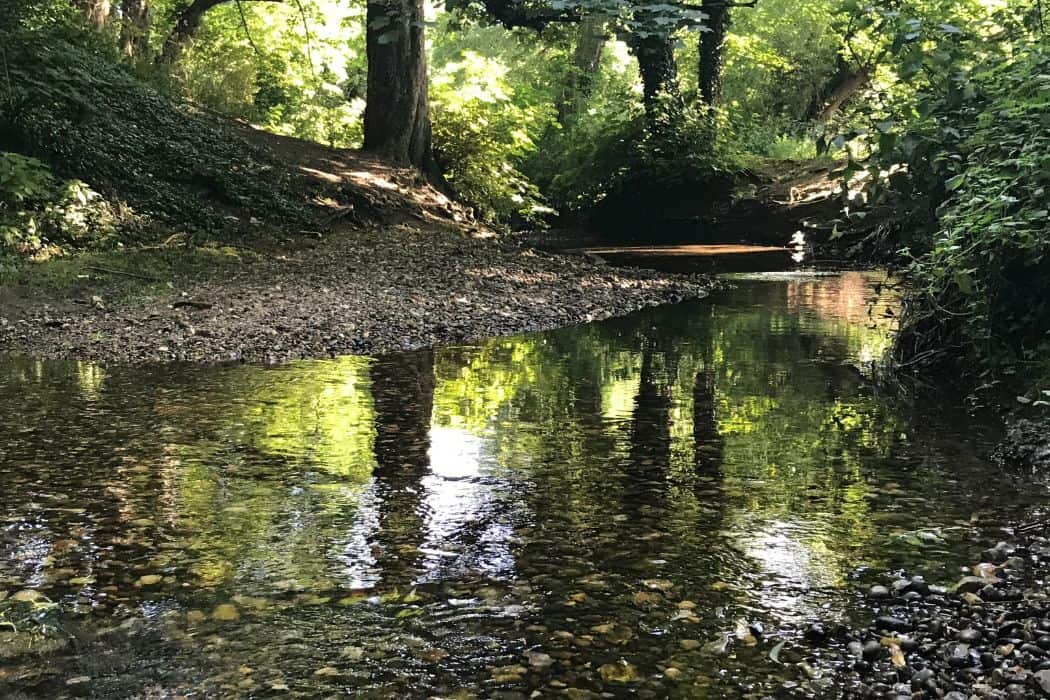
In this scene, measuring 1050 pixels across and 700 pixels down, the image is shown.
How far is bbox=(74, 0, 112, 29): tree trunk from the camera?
17.2 m

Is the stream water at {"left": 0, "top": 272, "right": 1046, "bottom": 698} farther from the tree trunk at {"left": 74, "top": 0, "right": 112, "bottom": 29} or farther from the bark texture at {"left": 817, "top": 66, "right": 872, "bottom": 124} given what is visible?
the bark texture at {"left": 817, "top": 66, "right": 872, "bottom": 124}

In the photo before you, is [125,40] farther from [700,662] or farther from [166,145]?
[700,662]

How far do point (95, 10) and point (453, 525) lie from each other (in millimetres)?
16565

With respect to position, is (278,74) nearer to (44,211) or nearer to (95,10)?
(95,10)

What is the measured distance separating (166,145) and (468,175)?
289 inches

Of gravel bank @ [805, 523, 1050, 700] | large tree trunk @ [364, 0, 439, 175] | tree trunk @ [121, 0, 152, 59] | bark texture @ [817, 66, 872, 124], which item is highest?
bark texture @ [817, 66, 872, 124]

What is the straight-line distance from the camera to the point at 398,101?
1897cm

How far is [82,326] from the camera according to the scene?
9.43 metres

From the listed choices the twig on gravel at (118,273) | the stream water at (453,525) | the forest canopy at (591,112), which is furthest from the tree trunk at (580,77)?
the stream water at (453,525)

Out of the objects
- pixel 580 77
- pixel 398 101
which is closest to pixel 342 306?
pixel 398 101

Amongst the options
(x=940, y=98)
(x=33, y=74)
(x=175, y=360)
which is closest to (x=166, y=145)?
(x=33, y=74)

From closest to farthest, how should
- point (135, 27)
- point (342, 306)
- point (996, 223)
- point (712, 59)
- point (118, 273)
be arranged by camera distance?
point (996, 223), point (342, 306), point (118, 273), point (135, 27), point (712, 59)

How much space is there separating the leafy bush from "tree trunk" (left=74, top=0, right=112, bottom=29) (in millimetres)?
14754

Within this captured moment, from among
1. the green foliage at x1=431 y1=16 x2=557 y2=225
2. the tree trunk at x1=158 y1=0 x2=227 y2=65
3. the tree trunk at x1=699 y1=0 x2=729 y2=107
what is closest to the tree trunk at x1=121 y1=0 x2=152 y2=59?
the tree trunk at x1=158 y1=0 x2=227 y2=65
